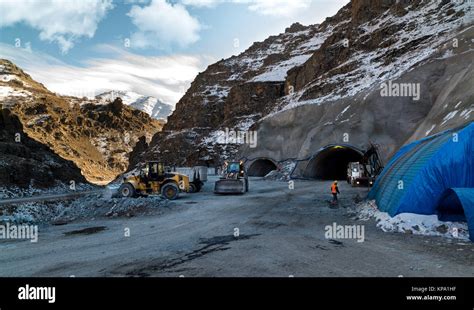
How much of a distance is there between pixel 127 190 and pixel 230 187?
24.1ft

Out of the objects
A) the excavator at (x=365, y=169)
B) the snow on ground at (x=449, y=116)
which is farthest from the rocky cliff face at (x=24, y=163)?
the snow on ground at (x=449, y=116)

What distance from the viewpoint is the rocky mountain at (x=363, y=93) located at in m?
28.1

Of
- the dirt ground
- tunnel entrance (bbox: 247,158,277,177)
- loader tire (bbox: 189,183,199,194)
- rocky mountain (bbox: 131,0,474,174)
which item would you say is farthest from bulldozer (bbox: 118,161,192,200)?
tunnel entrance (bbox: 247,158,277,177)

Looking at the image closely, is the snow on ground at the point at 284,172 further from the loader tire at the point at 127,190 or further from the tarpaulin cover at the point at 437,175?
the tarpaulin cover at the point at 437,175

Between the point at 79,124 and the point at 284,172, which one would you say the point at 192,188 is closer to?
the point at 284,172

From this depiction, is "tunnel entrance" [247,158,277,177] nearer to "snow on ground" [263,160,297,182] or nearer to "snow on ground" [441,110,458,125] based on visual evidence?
"snow on ground" [263,160,297,182]

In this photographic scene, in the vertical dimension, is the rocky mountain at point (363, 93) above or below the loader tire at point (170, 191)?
above

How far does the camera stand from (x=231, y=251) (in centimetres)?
857

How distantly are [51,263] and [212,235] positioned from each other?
4744mm

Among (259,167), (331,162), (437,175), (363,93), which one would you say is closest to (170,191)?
(437,175)

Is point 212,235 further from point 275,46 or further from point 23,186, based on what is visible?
point 275,46

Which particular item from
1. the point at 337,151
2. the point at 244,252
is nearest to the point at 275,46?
the point at 337,151

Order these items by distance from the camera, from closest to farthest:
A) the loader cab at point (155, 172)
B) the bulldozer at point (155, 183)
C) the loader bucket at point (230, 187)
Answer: the bulldozer at point (155, 183)
the loader cab at point (155, 172)
the loader bucket at point (230, 187)

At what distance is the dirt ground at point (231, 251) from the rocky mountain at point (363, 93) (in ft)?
29.5
